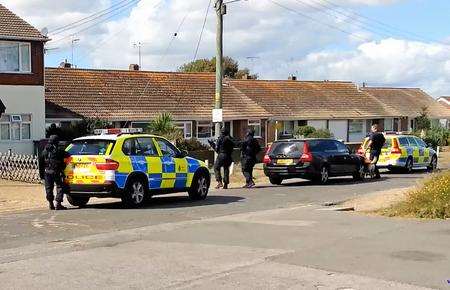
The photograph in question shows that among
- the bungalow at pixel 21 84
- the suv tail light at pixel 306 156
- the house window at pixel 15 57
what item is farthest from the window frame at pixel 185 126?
the suv tail light at pixel 306 156

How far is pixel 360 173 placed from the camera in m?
22.7

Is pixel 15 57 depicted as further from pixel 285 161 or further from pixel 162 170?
pixel 162 170

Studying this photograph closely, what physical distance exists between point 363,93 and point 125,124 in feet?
87.9

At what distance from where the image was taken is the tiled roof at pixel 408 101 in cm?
5806

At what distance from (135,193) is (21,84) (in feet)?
58.9

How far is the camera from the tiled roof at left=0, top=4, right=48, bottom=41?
29.8 m

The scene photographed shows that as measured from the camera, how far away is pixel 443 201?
12.4m

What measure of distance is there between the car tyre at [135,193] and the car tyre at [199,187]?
1.71m

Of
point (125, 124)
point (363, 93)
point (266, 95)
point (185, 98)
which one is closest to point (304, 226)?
point (125, 124)

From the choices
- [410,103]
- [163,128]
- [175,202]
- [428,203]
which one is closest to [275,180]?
[175,202]

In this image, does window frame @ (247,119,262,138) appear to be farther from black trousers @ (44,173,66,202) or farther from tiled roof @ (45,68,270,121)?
black trousers @ (44,173,66,202)

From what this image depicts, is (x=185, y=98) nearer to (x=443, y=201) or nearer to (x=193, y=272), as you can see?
(x=443, y=201)

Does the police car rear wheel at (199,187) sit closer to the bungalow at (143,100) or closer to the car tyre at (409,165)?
the car tyre at (409,165)

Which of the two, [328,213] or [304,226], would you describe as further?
[328,213]
